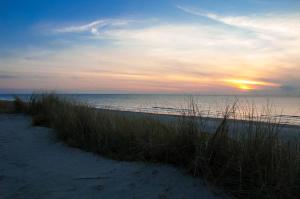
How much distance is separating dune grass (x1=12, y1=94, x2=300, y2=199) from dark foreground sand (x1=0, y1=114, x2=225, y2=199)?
221mm

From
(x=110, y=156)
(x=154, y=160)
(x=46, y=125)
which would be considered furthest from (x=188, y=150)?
(x=46, y=125)

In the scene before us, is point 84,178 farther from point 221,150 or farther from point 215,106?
point 215,106

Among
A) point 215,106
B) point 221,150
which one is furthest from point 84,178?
point 215,106

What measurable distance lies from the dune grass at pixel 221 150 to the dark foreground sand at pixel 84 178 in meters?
0.22

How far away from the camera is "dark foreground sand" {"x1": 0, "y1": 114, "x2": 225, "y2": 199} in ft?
9.37

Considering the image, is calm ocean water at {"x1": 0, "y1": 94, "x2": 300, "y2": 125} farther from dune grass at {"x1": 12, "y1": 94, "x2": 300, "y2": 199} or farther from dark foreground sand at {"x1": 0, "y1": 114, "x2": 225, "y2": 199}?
dark foreground sand at {"x1": 0, "y1": 114, "x2": 225, "y2": 199}

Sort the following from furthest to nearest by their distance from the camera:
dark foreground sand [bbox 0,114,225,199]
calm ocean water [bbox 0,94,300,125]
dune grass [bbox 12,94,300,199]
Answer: calm ocean water [bbox 0,94,300,125] < dark foreground sand [bbox 0,114,225,199] < dune grass [bbox 12,94,300,199]

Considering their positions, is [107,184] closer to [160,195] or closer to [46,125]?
[160,195]

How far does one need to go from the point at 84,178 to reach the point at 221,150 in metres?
1.91

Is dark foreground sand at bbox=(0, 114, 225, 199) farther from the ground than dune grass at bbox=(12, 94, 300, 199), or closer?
closer

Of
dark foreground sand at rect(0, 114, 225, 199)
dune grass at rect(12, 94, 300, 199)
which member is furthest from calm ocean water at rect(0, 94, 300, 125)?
dark foreground sand at rect(0, 114, 225, 199)

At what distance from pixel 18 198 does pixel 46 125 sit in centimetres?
471

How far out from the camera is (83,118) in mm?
5465

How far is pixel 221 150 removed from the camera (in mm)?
3174
